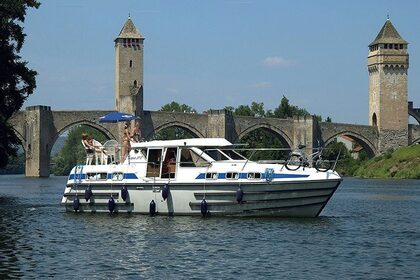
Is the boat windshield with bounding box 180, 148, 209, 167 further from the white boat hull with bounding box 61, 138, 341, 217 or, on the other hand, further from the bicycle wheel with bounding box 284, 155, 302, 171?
the bicycle wheel with bounding box 284, 155, 302, 171

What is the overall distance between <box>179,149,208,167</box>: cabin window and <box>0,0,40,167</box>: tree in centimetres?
Result: 2176

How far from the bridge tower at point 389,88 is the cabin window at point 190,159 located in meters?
100

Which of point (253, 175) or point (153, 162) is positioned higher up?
point (153, 162)

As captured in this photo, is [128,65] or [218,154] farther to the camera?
[128,65]

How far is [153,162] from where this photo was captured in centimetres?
3656

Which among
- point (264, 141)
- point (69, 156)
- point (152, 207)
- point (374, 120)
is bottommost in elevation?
point (152, 207)

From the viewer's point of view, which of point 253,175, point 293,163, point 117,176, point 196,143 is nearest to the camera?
point 253,175

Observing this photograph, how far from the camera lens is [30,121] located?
110m

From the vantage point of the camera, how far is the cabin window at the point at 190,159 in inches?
1407

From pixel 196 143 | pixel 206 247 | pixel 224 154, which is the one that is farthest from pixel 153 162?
pixel 206 247

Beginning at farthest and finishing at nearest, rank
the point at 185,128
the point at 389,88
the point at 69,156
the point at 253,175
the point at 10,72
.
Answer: the point at 69,156, the point at 389,88, the point at 185,128, the point at 10,72, the point at 253,175

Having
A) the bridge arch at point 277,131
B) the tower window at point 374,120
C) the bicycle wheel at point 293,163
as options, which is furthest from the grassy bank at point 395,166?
the bicycle wheel at point 293,163

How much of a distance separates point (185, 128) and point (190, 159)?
278 feet

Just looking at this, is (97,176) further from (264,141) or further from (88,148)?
(264,141)
